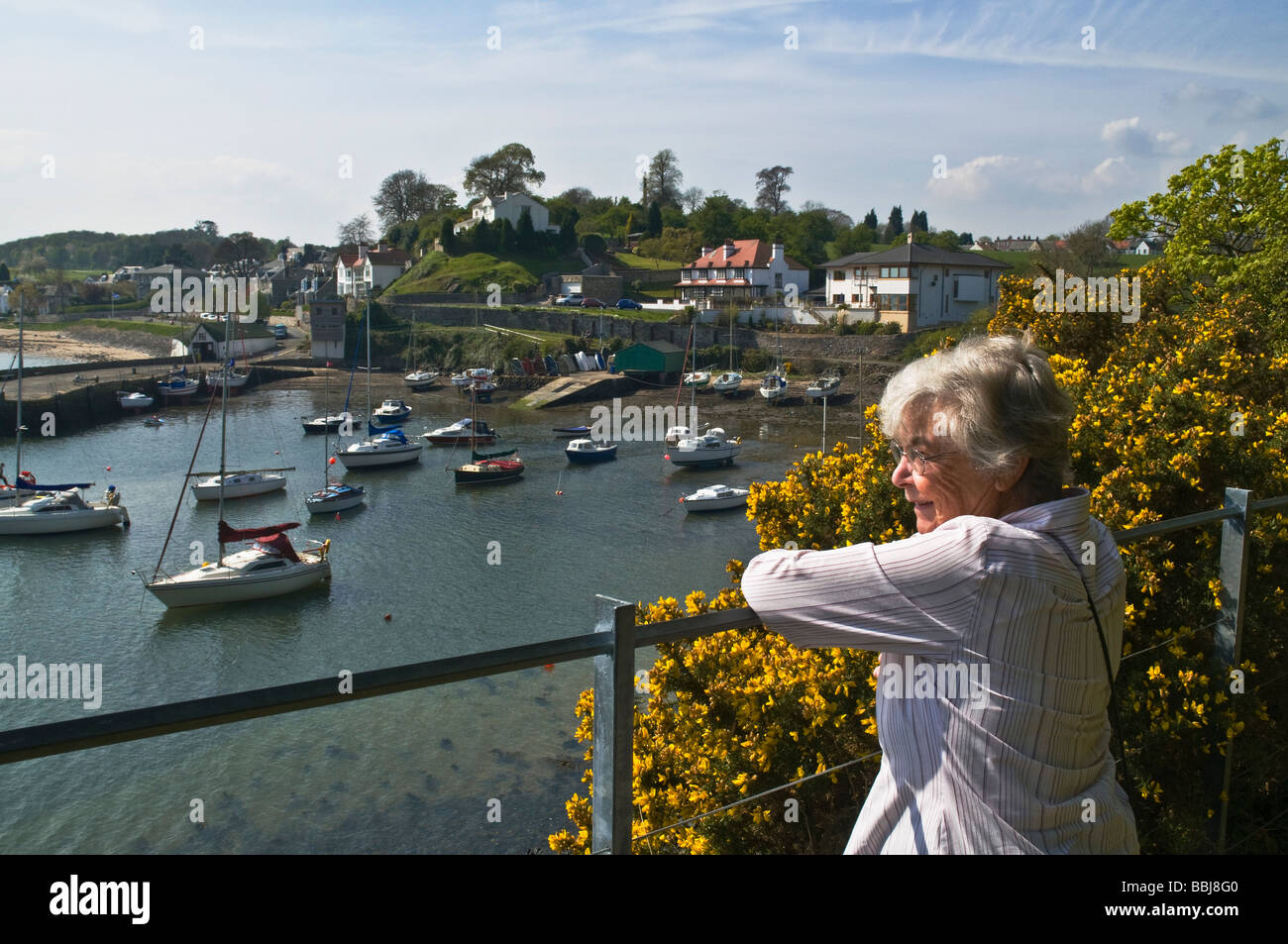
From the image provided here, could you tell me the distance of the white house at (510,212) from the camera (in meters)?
74.8

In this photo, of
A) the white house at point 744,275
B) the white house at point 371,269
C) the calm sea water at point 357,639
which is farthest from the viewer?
the white house at point 371,269

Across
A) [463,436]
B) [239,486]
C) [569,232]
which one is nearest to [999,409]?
[239,486]

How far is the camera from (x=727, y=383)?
47844 millimetres

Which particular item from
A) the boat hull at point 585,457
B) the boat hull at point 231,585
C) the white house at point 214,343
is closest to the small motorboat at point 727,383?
the boat hull at point 585,457

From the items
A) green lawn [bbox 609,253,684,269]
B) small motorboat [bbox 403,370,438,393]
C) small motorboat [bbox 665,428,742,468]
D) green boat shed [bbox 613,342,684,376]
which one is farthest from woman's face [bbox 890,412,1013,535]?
green lawn [bbox 609,253,684,269]

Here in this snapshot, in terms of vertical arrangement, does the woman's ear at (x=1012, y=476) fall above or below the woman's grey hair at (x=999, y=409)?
below

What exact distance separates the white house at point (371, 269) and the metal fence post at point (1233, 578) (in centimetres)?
7330

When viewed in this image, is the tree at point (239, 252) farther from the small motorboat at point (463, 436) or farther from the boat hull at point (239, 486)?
the boat hull at point (239, 486)

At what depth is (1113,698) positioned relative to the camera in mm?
1502

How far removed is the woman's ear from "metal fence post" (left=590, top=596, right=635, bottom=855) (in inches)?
23.3

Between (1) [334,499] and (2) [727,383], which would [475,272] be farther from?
(1) [334,499]

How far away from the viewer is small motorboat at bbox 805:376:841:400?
4391 cm
